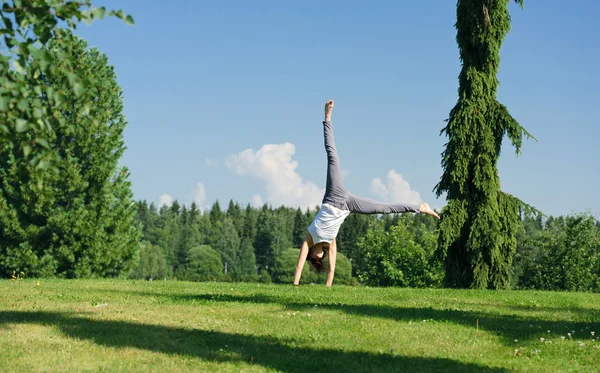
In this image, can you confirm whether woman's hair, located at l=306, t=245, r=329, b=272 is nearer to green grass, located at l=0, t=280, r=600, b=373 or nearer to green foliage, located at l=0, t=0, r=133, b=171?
green grass, located at l=0, t=280, r=600, b=373

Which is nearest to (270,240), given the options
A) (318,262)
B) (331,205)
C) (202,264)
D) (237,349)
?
(202,264)

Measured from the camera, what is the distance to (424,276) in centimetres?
6862

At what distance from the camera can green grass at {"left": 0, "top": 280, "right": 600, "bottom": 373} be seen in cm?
769

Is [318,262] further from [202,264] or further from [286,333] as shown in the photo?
[202,264]

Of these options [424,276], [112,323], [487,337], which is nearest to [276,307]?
[112,323]

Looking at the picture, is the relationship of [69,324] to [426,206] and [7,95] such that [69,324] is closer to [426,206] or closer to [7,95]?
[7,95]

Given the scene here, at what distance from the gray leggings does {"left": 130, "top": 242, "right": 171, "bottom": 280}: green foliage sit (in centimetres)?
10945

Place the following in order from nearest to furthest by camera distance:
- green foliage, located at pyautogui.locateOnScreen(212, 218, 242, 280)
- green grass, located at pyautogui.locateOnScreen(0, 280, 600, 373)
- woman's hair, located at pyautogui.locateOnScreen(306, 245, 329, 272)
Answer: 1. green grass, located at pyautogui.locateOnScreen(0, 280, 600, 373)
2. woman's hair, located at pyautogui.locateOnScreen(306, 245, 329, 272)
3. green foliage, located at pyautogui.locateOnScreen(212, 218, 242, 280)

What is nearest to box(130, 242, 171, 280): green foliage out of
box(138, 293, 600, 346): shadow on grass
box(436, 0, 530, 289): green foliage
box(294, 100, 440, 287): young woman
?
box(436, 0, 530, 289): green foliage

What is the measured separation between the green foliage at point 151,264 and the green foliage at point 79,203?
282 feet

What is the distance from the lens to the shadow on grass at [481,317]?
980cm

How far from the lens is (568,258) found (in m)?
Result: 58.6

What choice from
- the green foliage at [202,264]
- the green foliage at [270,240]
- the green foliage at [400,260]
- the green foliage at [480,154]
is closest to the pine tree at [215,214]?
the green foliage at [270,240]

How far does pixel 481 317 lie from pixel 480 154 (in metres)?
11.2
